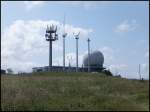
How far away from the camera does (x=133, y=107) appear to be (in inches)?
858

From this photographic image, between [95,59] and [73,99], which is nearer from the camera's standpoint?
[73,99]

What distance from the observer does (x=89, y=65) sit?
85938 millimetres

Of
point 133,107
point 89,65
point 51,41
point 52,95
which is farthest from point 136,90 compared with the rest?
point 51,41

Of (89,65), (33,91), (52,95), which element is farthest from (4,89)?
(89,65)

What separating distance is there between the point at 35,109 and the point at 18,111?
1031mm

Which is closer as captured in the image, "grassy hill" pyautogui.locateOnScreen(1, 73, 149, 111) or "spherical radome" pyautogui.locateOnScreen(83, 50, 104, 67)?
"grassy hill" pyautogui.locateOnScreen(1, 73, 149, 111)

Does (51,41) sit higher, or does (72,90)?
(51,41)

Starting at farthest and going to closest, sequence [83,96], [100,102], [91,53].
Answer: [91,53], [83,96], [100,102]

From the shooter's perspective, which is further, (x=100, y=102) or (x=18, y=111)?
(x=100, y=102)

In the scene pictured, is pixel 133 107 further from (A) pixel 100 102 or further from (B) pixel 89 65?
(B) pixel 89 65

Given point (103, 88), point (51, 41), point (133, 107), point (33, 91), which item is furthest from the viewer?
point (51, 41)

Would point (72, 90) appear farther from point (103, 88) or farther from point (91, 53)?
point (91, 53)

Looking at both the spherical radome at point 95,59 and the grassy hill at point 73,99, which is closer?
the grassy hill at point 73,99

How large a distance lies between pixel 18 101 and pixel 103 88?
31.7 ft
